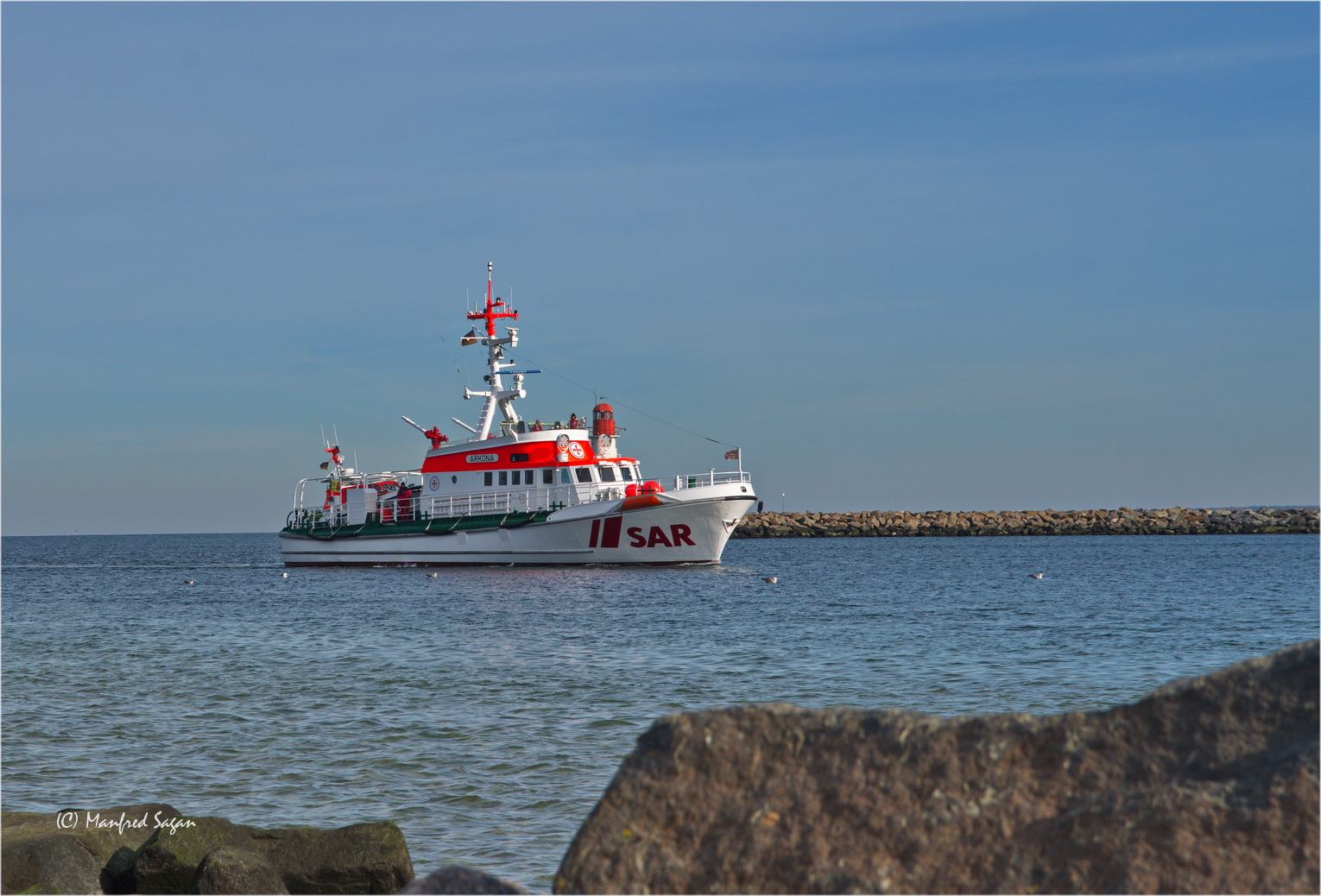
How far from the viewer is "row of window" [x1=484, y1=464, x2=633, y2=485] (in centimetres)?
3541

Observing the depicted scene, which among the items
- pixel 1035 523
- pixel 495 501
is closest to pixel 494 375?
pixel 495 501

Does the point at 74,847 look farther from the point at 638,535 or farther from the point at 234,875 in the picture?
the point at 638,535

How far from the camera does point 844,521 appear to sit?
292 feet

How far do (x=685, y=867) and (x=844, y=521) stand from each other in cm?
8771

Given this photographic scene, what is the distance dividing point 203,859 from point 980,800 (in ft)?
16.2

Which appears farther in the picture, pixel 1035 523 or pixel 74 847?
pixel 1035 523

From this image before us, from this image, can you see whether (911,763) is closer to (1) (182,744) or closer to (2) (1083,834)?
(2) (1083,834)

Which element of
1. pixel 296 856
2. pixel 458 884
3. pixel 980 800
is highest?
pixel 980 800

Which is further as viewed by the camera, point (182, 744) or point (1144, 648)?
point (1144, 648)

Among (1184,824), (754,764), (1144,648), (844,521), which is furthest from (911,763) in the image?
(844,521)

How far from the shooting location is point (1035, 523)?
86.1 metres

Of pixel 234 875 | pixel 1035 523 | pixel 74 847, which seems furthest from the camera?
pixel 1035 523

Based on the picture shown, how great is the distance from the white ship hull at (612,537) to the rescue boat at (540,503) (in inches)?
1.6

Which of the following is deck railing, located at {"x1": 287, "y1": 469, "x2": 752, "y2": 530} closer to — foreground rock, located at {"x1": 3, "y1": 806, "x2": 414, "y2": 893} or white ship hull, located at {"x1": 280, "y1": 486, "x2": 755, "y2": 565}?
white ship hull, located at {"x1": 280, "y1": 486, "x2": 755, "y2": 565}
